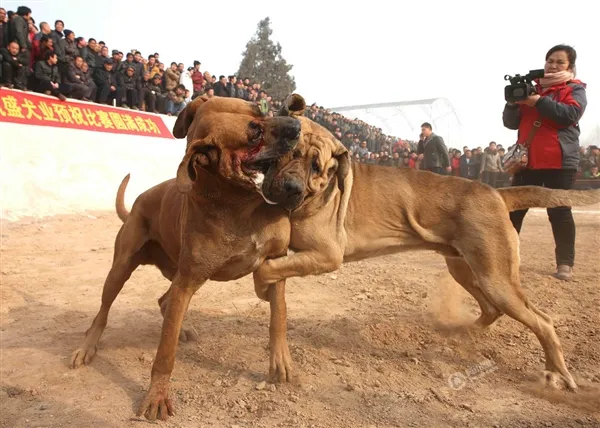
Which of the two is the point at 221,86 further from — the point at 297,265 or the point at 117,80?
the point at 297,265

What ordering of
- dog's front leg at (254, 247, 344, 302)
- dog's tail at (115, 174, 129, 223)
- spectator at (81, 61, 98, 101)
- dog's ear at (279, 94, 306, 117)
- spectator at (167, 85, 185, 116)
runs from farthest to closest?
spectator at (167, 85, 185, 116) < spectator at (81, 61, 98, 101) < dog's tail at (115, 174, 129, 223) < dog's front leg at (254, 247, 344, 302) < dog's ear at (279, 94, 306, 117)

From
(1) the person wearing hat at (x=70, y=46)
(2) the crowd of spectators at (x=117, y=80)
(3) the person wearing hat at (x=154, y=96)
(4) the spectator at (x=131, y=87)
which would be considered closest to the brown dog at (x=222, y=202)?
(2) the crowd of spectators at (x=117, y=80)

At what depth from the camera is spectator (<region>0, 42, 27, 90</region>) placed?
455 inches

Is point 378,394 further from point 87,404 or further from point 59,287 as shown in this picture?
point 59,287

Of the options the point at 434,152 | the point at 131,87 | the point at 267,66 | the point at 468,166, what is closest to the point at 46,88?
the point at 131,87

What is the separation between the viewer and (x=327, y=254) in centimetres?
347

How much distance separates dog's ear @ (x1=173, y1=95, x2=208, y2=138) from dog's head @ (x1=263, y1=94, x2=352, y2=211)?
685mm

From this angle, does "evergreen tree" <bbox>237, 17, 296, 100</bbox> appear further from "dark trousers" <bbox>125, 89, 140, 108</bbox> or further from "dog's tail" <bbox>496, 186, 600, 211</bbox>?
"dog's tail" <bbox>496, 186, 600, 211</bbox>

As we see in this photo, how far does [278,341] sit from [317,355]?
0.51 meters

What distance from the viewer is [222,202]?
3.04m

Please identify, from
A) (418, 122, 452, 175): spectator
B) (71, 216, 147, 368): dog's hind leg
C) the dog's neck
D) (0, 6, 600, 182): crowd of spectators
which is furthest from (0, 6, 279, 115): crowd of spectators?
the dog's neck

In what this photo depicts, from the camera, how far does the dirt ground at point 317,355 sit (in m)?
3.19

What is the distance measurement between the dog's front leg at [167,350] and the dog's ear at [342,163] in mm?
1210

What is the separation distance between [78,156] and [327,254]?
11.1 metres
